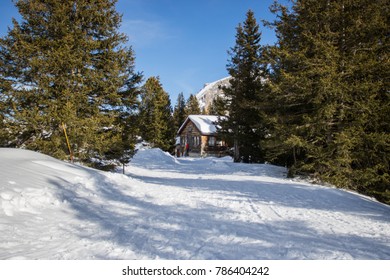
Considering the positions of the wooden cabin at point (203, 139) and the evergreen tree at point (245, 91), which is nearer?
the evergreen tree at point (245, 91)

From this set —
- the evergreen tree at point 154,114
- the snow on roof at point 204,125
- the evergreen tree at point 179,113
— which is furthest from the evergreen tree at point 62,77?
the evergreen tree at point 179,113

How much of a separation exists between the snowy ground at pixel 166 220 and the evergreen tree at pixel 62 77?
2.48 m

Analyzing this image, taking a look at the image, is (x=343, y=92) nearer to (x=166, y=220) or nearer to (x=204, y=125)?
(x=166, y=220)

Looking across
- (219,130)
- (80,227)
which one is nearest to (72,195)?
(80,227)

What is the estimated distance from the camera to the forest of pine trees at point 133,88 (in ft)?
33.1

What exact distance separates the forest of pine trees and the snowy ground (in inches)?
105

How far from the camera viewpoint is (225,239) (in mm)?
4102

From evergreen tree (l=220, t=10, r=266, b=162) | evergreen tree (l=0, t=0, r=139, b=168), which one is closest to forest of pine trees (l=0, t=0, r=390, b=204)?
evergreen tree (l=0, t=0, r=139, b=168)

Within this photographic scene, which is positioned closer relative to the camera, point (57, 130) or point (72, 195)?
point (72, 195)

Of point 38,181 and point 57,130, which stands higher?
point 57,130

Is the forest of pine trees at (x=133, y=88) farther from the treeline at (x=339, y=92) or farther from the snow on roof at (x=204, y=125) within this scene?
the snow on roof at (x=204, y=125)

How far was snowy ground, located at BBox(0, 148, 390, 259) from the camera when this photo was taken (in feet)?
11.9
